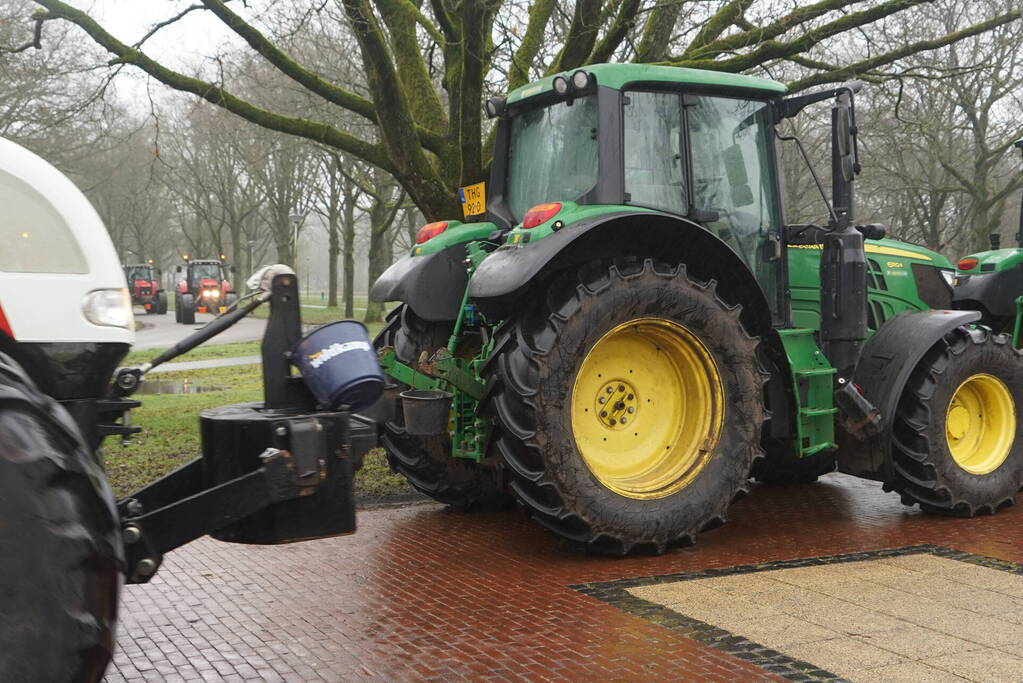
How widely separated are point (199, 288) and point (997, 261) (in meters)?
36.5

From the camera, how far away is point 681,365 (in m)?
6.24

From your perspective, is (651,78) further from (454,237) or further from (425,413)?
(425,413)

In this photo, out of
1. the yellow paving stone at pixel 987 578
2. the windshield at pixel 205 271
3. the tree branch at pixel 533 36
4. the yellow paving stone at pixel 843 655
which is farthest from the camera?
the windshield at pixel 205 271

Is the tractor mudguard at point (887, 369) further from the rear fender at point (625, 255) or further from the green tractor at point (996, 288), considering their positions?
the green tractor at point (996, 288)

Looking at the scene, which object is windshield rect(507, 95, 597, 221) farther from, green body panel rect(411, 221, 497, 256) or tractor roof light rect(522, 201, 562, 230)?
tractor roof light rect(522, 201, 562, 230)

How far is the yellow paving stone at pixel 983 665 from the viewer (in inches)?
157

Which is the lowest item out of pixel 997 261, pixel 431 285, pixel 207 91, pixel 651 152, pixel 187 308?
pixel 187 308

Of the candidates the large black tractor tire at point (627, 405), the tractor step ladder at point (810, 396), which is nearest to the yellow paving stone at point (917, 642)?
the large black tractor tire at point (627, 405)

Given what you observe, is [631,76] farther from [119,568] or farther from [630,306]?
[119,568]

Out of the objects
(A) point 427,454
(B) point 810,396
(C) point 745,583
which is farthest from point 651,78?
(C) point 745,583

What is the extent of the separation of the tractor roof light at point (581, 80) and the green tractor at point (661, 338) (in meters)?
0.01

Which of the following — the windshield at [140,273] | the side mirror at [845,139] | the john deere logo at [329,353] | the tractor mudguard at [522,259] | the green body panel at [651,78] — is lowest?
the john deere logo at [329,353]

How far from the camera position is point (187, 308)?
37219mm

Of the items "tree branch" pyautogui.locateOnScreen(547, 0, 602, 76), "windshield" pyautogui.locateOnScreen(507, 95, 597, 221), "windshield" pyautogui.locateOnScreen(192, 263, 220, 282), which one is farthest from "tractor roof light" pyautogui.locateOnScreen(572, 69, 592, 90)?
"windshield" pyautogui.locateOnScreen(192, 263, 220, 282)
